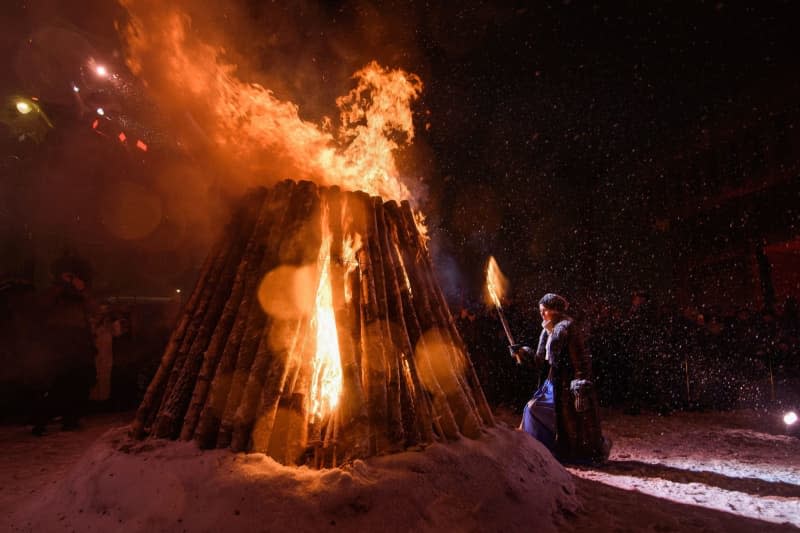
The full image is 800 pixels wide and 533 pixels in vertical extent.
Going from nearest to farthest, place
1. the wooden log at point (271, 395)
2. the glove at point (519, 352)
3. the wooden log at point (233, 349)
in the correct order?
the wooden log at point (271, 395) < the wooden log at point (233, 349) < the glove at point (519, 352)

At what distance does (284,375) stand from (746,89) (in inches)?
608

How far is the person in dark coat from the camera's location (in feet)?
17.0

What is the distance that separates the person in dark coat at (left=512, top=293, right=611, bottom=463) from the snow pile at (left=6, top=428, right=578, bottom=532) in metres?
2.10

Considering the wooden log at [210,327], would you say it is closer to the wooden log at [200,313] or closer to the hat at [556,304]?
the wooden log at [200,313]

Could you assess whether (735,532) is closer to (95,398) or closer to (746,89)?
(95,398)

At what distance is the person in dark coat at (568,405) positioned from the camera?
17.0 feet

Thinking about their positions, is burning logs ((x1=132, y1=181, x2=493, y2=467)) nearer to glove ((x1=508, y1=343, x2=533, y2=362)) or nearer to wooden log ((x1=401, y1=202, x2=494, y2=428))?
wooden log ((x1=401, y1=202, x2=494, y2=428))

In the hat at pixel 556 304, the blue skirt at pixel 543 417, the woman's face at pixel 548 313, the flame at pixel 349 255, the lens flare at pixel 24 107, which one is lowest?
the blue skirt at pixel 543 417

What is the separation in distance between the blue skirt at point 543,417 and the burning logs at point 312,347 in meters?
1.98

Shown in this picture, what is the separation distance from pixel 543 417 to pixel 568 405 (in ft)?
1.38

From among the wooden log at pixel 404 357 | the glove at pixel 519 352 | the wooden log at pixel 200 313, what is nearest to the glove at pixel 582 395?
the glove at pixel 519 352

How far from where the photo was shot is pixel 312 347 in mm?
3537

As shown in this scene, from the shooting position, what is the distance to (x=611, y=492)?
416 cm

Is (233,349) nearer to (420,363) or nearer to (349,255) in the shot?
(349,255)
